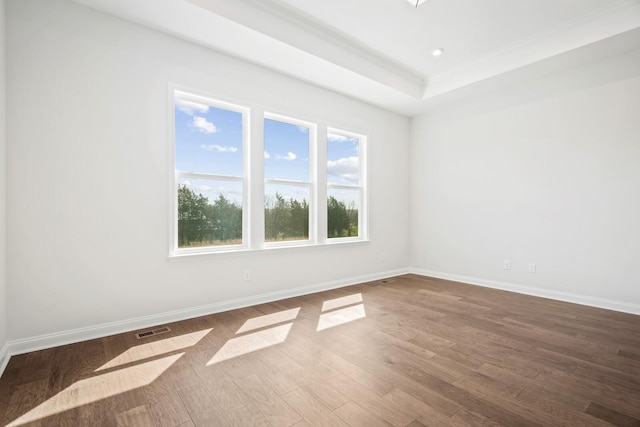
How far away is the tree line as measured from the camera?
134 inches

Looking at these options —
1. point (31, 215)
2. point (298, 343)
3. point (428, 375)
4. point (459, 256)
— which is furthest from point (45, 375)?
point (459, 256)

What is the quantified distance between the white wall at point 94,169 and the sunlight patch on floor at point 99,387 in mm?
852

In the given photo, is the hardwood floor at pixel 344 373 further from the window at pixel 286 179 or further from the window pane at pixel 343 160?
the window pane at pixel 343 160

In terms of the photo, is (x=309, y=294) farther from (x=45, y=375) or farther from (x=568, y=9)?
(x=568, y=9)

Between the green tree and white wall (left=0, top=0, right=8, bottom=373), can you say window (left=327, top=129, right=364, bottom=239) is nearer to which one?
the green tree

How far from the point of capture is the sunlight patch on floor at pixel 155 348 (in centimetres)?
235

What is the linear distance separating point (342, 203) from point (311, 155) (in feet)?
3.06

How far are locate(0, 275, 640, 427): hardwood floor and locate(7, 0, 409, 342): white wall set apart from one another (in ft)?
1.27

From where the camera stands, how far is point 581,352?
251 centimetres

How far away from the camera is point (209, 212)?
3.57 m

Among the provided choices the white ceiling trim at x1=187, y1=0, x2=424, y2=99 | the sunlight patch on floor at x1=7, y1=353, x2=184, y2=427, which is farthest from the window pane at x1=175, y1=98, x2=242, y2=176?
the sunlight patch on floor at x1=7, y1=353, x2=184, y2=427

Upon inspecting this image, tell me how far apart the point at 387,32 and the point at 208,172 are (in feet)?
8.44

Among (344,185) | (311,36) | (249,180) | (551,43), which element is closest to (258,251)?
(249,180)

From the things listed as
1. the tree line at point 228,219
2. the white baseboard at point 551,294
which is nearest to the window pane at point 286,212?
the tree line at point 228,219
